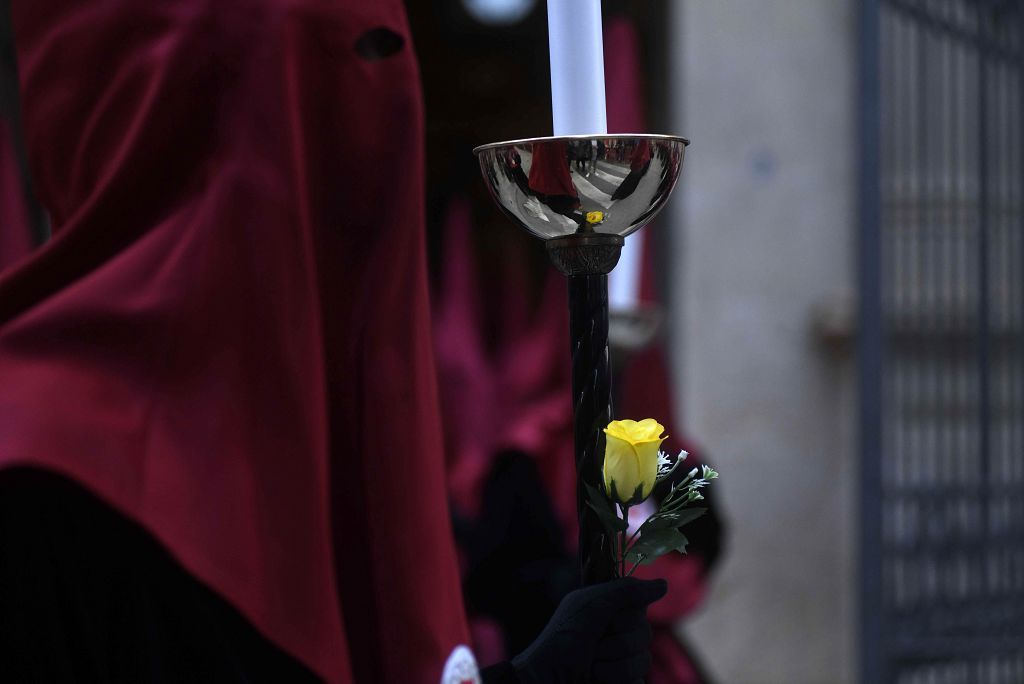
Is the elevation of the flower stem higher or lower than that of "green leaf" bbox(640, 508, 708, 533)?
lower

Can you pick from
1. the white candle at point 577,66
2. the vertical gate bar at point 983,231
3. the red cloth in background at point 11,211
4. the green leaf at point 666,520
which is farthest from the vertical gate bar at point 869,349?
the white candle at point 577,66

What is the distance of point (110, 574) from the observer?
1005 mm

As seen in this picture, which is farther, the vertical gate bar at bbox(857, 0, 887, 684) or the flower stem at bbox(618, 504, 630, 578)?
the vertical gate bar at bbox(857, 0, 887, 684)

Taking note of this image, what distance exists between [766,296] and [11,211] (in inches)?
82.9

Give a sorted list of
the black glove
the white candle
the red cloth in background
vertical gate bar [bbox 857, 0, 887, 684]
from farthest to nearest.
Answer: vertical gate bar [bbox 857, 0, 887, 684] → the red cloth in background → the black glove → the white candle

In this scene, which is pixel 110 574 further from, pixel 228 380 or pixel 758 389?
pixel 758 389

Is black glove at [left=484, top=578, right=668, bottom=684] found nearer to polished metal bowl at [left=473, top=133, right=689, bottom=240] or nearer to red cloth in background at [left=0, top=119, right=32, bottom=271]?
polished metal bowl at [left=473, top=133, right=689, bottom=240]

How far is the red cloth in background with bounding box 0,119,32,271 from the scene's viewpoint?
304 centimetres

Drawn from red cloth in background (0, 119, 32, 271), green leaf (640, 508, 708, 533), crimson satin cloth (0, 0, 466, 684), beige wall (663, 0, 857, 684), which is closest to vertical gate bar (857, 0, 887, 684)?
beige wall (663, 0, 857, 684)

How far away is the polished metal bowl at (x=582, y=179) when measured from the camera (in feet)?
3.10

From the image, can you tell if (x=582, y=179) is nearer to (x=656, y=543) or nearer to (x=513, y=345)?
(x=656, y=543)

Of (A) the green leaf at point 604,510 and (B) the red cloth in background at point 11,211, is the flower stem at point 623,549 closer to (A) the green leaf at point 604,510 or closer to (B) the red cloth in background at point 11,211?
(A) the green leaf at point 604,510

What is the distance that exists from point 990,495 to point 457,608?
2677mm

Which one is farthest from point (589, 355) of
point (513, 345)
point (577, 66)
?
point (513, 345)
